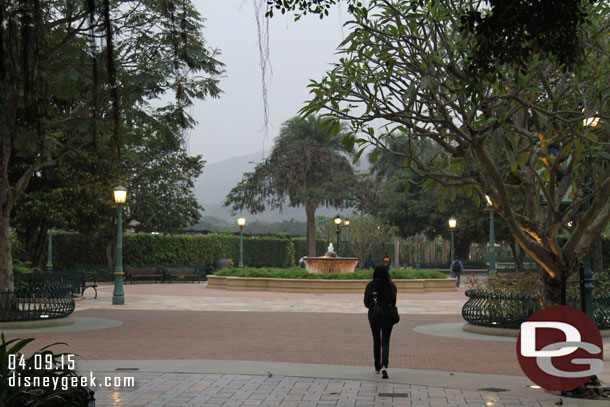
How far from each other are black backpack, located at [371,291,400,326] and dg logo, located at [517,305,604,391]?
223 centimetres

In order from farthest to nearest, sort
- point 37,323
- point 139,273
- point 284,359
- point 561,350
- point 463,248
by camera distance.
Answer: point 463,248 < point 139,273 < point 37,323 < point 284,359 < point 561,350

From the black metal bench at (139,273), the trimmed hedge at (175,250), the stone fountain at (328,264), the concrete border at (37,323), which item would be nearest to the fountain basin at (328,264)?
the stone fountain at (328,264)

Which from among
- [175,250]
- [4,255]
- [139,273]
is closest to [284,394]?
[4,255]

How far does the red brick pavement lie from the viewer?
11540 millimetres

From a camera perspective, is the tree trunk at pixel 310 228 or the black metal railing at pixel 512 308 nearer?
the black metal railing at pixel 512 308

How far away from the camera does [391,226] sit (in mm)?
61281

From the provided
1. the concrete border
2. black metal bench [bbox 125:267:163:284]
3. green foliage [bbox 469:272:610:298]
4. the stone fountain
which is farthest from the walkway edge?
black metal bench [bbox 125:267:163:284]

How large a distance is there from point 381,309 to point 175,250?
1525 inches

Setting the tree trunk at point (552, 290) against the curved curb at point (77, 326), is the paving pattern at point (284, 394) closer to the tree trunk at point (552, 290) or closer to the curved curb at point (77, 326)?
the tree trunk at point (552, 290)

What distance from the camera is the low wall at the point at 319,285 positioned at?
3194 centimetres

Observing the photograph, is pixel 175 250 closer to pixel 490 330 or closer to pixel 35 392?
pixel 490 330

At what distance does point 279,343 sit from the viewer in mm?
13727

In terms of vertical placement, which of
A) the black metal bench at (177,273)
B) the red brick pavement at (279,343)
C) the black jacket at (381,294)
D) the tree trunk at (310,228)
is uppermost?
the tree trunk at (310,228)
